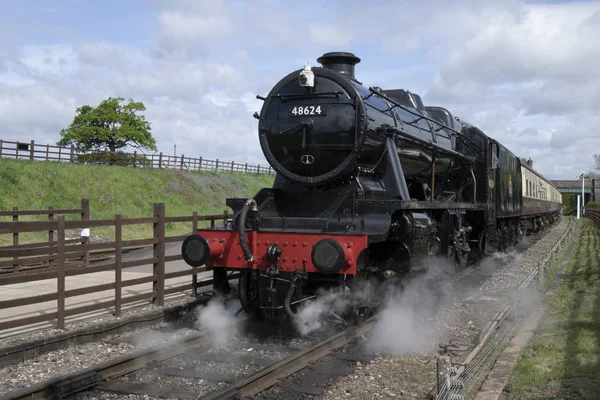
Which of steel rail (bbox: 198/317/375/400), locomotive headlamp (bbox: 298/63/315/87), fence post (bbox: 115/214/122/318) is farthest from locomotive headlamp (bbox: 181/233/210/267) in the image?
locomotive headlamp (bbox: 298/63/315/87)

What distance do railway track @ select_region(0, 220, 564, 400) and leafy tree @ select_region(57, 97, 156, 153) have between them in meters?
45.1

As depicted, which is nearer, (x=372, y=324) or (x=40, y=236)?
(x=372, y=324)

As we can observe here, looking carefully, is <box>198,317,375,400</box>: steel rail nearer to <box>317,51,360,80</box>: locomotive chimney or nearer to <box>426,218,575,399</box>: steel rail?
<box>426,218,575,399</box>: steel rail

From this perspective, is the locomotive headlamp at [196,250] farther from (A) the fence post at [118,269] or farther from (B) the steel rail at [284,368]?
(B) the steel rail at [284,368]

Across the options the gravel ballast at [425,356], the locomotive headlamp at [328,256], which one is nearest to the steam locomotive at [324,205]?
the locomotive headlamp at [328,256]

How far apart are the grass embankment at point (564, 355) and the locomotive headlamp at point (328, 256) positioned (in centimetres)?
192

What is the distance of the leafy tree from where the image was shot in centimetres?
4809

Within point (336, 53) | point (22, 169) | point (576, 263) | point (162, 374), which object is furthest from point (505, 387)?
point (22, 169)

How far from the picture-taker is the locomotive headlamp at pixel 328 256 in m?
5.77

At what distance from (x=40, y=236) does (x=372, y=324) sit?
A: 16143 mm

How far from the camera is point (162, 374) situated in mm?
5043

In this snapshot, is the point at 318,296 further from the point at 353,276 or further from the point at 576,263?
the point at 576,263

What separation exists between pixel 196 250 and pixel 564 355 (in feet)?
13.3

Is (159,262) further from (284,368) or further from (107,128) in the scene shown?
(107,128)
